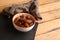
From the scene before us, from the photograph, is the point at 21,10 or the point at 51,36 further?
the point at 51,36

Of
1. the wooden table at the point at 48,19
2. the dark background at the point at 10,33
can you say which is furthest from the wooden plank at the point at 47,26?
the dark background at the point at 10,33

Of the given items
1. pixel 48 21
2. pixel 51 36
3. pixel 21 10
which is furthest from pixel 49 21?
pixel 21 10

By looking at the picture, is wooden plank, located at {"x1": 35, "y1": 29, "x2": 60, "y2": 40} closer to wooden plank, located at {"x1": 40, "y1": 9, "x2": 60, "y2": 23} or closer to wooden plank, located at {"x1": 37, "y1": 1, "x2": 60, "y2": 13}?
wooden plank, located at {"x1": 40, "y1": 9, "x2": 60, "y2": 23}

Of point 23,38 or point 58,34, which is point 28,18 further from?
point 58,34

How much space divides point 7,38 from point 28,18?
7.7 inches

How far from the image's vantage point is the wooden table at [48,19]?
1230 millimetres

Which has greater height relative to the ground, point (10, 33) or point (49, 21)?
point (10, 33)

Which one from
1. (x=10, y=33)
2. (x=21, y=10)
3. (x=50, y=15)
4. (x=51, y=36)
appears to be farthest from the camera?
(x=50, y=15)

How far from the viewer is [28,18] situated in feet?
3.26

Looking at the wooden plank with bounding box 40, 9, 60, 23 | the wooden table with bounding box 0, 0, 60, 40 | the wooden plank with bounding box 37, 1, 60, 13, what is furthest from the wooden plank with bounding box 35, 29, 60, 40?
the wooden plank with bounding box 37, 1, 60, 13

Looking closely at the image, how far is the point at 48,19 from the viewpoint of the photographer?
1.36 meters

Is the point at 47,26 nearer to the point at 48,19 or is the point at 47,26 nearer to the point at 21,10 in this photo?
the point at 48,19

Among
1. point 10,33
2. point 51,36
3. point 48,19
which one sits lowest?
point 51,36

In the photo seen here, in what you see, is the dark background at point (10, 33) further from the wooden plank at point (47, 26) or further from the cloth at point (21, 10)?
the wooden plank at point (47, 26)
